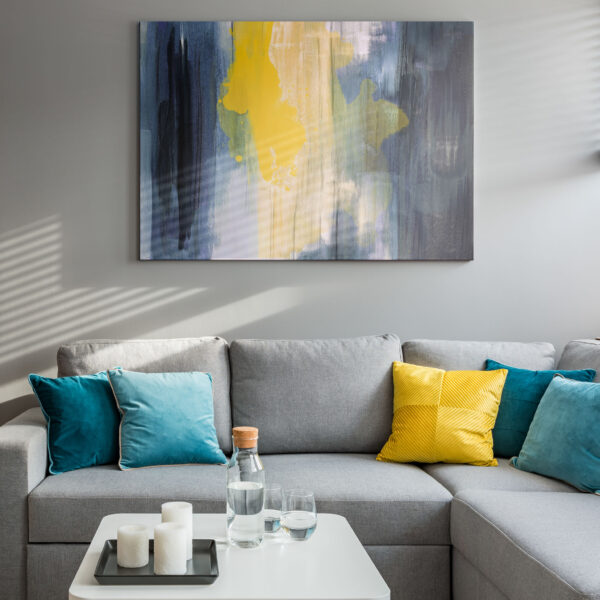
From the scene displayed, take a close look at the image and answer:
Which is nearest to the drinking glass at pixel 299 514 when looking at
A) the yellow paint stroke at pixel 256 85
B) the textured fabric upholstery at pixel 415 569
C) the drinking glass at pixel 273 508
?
the drinking glass at pixel 273 508

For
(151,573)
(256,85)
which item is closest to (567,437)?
(151,573)

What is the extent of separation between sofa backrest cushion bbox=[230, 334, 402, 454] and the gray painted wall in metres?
0.36

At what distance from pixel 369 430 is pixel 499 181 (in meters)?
1.36

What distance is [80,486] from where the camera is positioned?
2383 mm

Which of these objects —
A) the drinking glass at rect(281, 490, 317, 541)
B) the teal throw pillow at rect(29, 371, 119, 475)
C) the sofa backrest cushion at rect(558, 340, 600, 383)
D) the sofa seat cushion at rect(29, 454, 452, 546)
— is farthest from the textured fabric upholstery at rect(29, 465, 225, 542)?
the sofa backrest cushion at rect(558, 340, 600, 383)

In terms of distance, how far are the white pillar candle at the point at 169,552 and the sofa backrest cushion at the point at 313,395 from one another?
4.45 ft

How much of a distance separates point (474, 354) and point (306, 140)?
1236mm

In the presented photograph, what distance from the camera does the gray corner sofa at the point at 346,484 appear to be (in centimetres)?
196

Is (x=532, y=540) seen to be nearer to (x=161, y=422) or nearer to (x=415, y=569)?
(x=415, y=569)

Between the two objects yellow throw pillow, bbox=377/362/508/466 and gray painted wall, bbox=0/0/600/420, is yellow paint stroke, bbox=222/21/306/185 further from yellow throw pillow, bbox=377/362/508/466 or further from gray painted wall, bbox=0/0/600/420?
yellow throw pillow, bbox=377/362/508/466

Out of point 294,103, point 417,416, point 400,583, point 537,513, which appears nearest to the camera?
point 537,513

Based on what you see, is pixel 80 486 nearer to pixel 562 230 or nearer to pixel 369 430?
pixel 369 430

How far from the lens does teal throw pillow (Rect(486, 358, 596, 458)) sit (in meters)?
2.77

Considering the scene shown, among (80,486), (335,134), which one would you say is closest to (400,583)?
(80,486)
